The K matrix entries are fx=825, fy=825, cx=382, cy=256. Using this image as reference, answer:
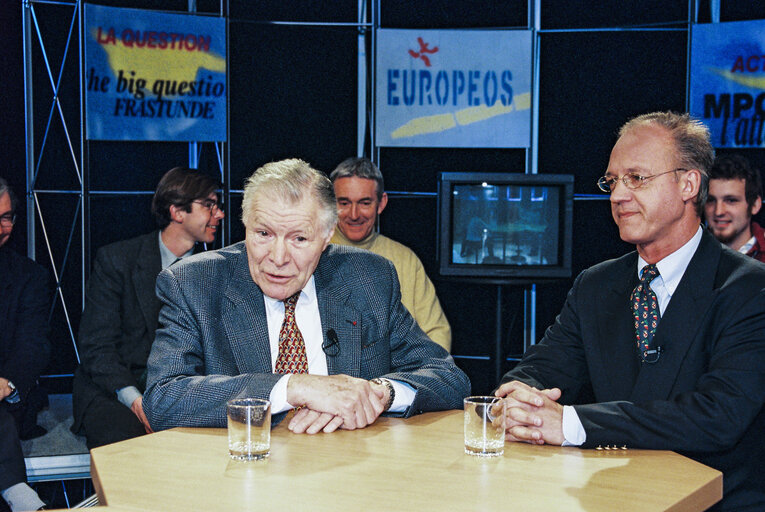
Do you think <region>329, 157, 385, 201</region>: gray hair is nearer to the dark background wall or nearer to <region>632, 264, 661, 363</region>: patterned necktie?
the dark background wall

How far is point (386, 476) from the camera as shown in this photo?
1692 mm

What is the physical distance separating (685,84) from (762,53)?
1.91ft

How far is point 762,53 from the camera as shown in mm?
5199

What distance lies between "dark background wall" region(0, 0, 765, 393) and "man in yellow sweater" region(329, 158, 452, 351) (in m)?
1.04

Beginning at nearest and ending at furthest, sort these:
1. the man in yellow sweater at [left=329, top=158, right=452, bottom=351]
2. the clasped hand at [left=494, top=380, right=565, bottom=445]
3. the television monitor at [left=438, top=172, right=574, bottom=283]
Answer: the clasped hand at [left=494, top=380, right=565, bottom=445] < the man in yellow sweater at [left=329, top=158, right=452, bottom=351] < the television monitor at [left=438, top=172, right=574, bottom=283]

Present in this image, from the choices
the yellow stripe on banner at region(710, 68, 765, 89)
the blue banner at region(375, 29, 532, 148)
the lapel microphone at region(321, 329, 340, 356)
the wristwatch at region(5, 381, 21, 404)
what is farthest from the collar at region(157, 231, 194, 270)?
the yellow stripe on banner at region(710, 68, 765, 89)

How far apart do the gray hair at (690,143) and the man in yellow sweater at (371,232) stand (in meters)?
2.14

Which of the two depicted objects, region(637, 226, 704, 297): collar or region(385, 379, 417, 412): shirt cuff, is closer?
region(385, 379, 417, 412): shirt cuff

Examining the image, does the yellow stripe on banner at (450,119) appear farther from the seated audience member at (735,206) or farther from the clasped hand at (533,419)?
the clasped hand at (533,419)

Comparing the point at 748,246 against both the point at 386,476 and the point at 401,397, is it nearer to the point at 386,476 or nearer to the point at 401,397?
the point at 401,397

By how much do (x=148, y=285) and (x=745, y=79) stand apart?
387 cm

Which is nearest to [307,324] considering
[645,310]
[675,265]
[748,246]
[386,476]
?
[386,476]

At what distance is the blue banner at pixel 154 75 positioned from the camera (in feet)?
17.1

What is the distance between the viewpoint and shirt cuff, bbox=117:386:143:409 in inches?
148
